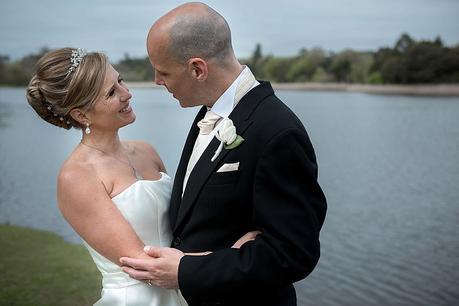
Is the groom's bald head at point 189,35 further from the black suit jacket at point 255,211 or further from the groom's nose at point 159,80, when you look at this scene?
the black suit jacket at point 255,211

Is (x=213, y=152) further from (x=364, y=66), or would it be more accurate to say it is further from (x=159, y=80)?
(x=364, y=66)

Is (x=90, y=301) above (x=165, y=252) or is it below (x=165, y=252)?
below

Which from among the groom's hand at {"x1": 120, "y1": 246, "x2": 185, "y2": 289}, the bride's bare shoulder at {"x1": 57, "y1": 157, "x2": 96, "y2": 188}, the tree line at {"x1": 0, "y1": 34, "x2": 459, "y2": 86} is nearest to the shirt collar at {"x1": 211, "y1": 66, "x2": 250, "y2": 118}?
the groom's hand at {"x1": 120, "y1": 246, "x2": 185, "y2": 289}

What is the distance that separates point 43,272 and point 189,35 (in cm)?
635

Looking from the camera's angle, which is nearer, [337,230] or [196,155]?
[196,155]

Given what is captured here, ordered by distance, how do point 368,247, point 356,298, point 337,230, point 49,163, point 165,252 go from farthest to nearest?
1. point 49,163
2. point 337,230
3. point 368,247
4. point 356,298
5. point 165,252

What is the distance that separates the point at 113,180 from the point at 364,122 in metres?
44.7

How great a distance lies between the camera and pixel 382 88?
96375mm

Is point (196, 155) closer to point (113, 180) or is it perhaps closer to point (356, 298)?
point (113, 180)

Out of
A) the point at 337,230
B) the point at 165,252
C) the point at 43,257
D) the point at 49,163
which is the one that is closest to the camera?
the point at 165,252

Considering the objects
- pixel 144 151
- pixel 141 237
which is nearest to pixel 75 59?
pixel 144 151

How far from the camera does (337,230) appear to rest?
51.0ft

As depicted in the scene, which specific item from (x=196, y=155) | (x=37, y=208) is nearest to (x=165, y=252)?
(x=196, y=155)

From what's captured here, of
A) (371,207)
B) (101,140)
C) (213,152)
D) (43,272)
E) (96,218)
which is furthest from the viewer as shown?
(371,207)
